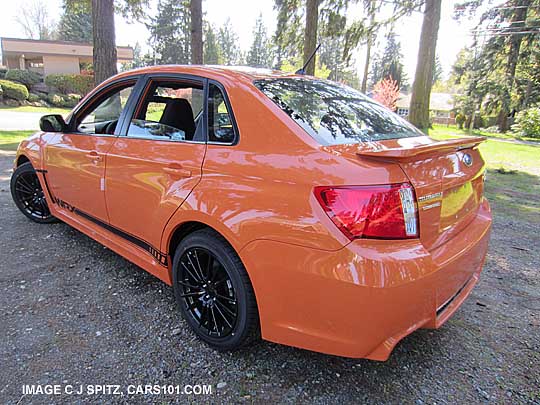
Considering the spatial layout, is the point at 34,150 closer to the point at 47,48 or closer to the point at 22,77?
the point at 22,77

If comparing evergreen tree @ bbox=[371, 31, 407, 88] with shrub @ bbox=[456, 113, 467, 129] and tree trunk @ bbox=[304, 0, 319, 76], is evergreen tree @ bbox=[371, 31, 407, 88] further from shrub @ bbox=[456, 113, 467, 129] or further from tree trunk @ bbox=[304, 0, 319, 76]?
tree trunk @ bbox=[304, 0, 319, 76]

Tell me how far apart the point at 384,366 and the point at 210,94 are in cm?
197

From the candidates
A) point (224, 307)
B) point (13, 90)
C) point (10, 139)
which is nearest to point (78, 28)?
point (13, 90)

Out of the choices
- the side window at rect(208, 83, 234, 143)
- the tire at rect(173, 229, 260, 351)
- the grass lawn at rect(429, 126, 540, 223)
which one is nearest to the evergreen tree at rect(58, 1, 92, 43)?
the grass lawn at rect(429, 126, 540, 223)

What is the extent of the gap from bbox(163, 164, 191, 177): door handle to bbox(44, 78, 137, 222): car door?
2.61 feet

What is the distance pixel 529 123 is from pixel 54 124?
26.4m

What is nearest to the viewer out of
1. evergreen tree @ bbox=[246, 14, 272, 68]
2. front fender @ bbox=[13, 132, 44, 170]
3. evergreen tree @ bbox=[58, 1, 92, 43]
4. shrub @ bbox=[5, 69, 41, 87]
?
front fender @ bbox=[13, 132, 44, 170]

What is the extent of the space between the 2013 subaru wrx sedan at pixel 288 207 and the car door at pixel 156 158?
0.04 ft

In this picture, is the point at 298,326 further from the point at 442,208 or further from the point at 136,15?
the point at 136,15

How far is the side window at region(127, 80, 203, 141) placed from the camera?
2543 mm

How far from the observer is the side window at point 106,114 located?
2.99m

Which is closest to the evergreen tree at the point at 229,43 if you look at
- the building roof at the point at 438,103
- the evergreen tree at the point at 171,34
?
the evergreen tree at the point at 171,34

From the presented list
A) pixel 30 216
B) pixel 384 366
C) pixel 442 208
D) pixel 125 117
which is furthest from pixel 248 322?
pixel 30 216

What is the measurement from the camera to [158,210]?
2.40m
